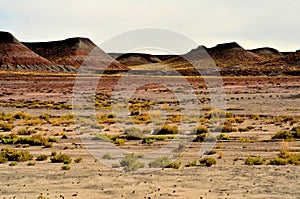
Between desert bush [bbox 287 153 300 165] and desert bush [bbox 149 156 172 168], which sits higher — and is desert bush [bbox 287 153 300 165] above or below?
above

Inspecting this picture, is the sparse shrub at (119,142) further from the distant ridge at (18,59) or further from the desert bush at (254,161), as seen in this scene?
the distant ridge at (18,59)

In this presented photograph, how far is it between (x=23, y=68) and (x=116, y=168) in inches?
6126

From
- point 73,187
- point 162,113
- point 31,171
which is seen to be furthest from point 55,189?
point 162,113

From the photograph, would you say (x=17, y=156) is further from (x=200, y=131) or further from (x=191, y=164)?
(x=200, y=131)

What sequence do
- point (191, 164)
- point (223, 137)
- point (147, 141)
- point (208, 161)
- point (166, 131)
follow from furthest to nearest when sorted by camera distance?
point (166, 131) < point (223, 137) < point (147, 141) < point (208, 161) < point (191, 164)

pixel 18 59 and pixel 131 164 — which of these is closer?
pixel 131 164

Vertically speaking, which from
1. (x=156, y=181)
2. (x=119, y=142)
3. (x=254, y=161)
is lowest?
(x=156, y=181)

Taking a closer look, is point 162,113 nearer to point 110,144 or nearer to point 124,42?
point 110,144

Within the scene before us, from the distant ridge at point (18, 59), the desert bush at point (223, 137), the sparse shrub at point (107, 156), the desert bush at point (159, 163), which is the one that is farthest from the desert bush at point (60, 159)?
the distant ridge at point (18, 59)

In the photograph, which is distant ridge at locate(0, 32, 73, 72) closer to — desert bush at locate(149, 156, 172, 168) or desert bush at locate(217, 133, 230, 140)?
desert bush at locate(217, 133, 230, 140)

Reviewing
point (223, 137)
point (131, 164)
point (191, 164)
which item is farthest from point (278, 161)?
point (223, 137)

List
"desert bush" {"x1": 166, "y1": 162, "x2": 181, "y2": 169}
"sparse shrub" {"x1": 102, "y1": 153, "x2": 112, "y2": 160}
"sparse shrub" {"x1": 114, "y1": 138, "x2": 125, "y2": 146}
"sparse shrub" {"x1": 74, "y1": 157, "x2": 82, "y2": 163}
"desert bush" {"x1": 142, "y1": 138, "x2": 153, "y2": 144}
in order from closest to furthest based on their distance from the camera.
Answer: "desert bush" {"x1": 166, "y1": 162, "x2": 181, "y2": 169} < "sparse shrub" {"x1": 74, "y1": 157, "x2": 82, "y2": 163} < "sparse shrub" {"x1": 102, "y1": 153, "x2": 112, "y2": 160} < "sparse shrub" {"x1": 114, "y1": 138, "x2": 125, "y2": 146} < "desert bush" {"x1": 142, "y1": 138, "x2": 153, "y2": 144}

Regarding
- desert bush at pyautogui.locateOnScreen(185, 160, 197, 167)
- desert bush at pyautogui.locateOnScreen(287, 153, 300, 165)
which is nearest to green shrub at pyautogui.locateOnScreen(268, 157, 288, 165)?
desert bush at pyautogui.locateOnScreen(287, 153, 300, 165)

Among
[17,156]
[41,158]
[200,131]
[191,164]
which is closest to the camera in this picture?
[191,164]
